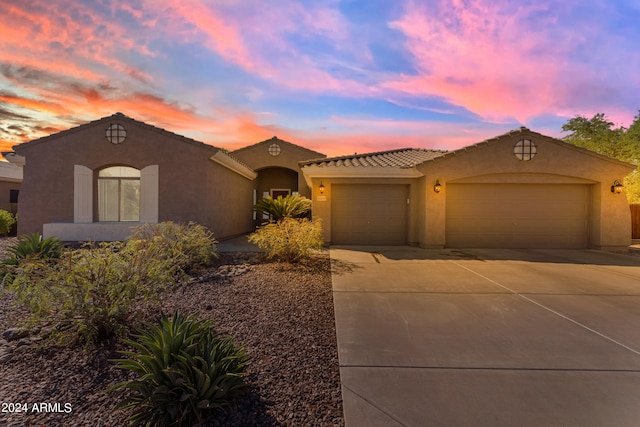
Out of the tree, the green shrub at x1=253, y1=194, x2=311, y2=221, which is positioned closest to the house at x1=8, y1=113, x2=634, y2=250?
the green shrub at x1=253, y1=194, x2=311, y2=221

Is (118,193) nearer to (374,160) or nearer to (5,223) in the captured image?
(5,223)

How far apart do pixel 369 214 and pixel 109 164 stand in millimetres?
9899

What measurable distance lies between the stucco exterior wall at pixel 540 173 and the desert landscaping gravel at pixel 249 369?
7229 millimetres

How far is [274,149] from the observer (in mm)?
18406

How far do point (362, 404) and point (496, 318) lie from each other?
2.89 meters

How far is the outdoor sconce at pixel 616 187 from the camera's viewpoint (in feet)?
35.7

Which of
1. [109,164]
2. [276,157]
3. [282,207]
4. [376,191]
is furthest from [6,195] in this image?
[376,191]

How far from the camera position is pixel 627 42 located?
8.97 m

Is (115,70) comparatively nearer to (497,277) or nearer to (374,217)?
(374,217)

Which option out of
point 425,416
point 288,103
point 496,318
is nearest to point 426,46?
point 288,103

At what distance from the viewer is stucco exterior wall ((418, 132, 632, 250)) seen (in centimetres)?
1089

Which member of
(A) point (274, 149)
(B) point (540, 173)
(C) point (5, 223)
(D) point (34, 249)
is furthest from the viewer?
(A) point (274, 149)

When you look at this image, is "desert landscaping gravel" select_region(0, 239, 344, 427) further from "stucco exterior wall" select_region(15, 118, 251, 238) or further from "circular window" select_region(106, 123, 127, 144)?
"circular window" select_region(106, 123, 127, 144)

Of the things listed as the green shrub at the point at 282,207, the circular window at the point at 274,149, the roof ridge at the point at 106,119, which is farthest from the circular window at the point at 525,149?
the circular window at the point at 274,149
